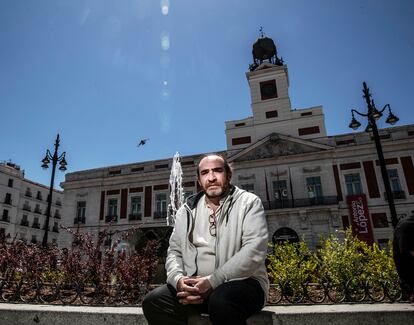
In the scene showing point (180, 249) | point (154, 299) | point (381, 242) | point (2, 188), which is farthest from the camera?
point (2, 188)

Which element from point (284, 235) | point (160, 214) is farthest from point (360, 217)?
point (160, 214)

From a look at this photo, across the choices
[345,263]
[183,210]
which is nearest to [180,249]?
[183,210]

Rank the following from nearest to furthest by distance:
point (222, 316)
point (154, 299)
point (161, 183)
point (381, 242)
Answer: point (222, 316) → point (154, 299) → point (381, 242) → point (161, 183)

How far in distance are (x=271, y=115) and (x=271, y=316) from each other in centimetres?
2537

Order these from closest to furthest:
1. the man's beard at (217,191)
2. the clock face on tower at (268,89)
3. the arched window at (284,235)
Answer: the man's beard at (217,191), the arched window at (284,235), the clock face on tower at (268,89)

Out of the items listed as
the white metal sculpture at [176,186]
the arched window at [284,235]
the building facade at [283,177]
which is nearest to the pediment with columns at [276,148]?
the building facade at [283,177]

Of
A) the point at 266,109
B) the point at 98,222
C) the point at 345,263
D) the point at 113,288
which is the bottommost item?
the point at 113,288

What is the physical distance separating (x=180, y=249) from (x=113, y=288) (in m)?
3.85

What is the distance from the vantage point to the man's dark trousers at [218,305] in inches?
69.0

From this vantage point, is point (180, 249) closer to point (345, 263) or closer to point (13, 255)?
point (345, 263)

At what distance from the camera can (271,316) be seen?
2.31 meters

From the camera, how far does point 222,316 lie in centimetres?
173

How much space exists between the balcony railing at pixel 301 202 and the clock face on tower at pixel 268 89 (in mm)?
10910

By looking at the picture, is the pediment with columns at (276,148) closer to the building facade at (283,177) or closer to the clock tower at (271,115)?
the building facade at (283,177)
